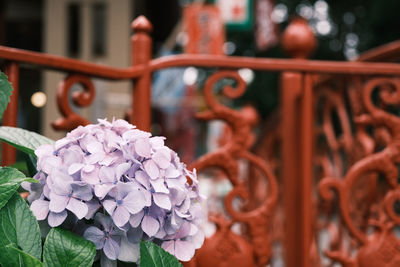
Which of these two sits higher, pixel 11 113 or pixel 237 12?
pixel 237 12

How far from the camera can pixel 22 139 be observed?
3.77ft

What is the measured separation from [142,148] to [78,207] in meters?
0.19

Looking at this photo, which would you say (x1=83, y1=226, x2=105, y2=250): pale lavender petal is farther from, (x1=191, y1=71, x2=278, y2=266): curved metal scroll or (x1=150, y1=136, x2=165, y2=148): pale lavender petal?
(x1=191, y1=71, x2=278, y2=266): curved metal scroll

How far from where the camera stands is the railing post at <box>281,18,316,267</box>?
6.73ft

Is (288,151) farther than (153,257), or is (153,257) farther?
(288,151)

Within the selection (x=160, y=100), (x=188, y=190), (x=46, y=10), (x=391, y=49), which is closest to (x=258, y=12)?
(x=160, y=100)

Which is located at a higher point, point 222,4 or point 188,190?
point 222,4

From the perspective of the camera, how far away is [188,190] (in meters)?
1.13

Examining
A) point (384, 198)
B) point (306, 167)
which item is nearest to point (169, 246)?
point (306, 167)

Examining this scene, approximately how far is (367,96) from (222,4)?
16.1ft

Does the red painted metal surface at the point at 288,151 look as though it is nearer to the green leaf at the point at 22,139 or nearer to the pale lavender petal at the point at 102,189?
the green leaf at the point at 22,139

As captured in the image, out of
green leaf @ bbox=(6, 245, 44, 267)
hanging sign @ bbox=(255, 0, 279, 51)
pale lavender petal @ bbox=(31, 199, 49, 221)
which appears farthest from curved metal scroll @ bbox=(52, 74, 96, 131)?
hanging sign @ bbox=(255, 0, 279, 51)

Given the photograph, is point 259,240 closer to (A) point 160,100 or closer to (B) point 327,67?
(B) point 327,67

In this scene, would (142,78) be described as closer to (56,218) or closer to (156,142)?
(156,142)
